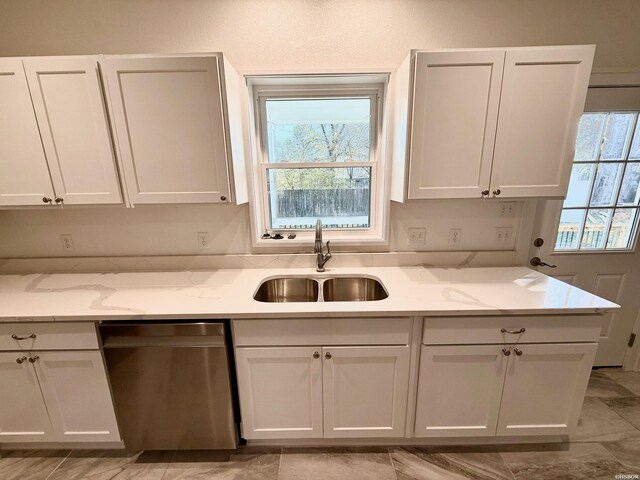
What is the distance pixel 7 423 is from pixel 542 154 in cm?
325

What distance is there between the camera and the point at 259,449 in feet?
5.14

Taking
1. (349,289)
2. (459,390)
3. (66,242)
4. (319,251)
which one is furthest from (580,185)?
(66,242)

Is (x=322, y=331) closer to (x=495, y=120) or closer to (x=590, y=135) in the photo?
(x=495, y=120)

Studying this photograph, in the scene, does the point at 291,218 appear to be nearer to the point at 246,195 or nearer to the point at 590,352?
the point at 246,195

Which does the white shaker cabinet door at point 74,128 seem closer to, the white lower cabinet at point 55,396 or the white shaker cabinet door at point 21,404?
the white lower cabinet at point 55,396

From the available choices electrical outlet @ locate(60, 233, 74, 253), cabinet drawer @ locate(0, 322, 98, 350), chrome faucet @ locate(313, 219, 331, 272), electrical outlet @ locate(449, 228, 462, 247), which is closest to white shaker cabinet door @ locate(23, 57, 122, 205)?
electrical outlet @ locate(60, 233, 74, 253)

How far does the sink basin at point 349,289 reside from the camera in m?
1.78

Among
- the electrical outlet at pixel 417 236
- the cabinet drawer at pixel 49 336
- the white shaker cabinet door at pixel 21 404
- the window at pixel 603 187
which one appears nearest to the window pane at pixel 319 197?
the electrical outlet at pixel 417 236

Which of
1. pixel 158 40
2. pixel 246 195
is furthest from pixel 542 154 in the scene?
pixel 158 40

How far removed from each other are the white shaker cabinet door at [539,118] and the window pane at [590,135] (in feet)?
1.80

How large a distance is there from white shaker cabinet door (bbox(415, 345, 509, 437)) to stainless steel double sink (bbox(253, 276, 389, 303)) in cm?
54

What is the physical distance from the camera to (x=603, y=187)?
1801 millimetres

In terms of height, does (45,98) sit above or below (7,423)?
above

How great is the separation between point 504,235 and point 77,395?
2.73 m
